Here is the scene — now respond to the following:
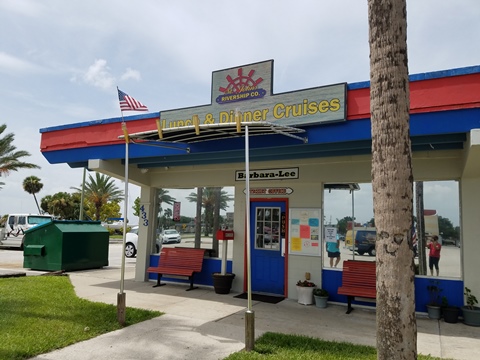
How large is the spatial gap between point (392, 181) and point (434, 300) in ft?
17.6

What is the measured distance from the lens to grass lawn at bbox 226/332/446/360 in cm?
497

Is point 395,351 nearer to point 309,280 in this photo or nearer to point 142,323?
point 142,323

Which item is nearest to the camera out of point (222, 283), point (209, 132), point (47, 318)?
point (47, 318)

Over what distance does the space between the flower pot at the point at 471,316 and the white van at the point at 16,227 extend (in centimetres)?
2046

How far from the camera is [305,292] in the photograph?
A: 8352 millimetres

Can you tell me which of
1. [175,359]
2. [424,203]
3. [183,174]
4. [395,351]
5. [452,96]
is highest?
[452,96]

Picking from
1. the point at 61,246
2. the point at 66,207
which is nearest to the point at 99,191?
the point at 66,207

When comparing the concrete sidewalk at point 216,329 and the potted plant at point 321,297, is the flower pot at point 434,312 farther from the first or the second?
the potted plant at point 321,297

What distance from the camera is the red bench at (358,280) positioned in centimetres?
763

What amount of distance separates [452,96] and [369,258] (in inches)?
144

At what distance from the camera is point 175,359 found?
5.00 meters

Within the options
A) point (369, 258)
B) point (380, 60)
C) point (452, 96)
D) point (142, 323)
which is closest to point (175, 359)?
point (142, 323)

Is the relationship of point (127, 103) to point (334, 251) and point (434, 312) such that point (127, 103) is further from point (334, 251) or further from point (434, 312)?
point (434, 312)

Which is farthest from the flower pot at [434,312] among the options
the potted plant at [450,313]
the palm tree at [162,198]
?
the palm tree at [162,198]
